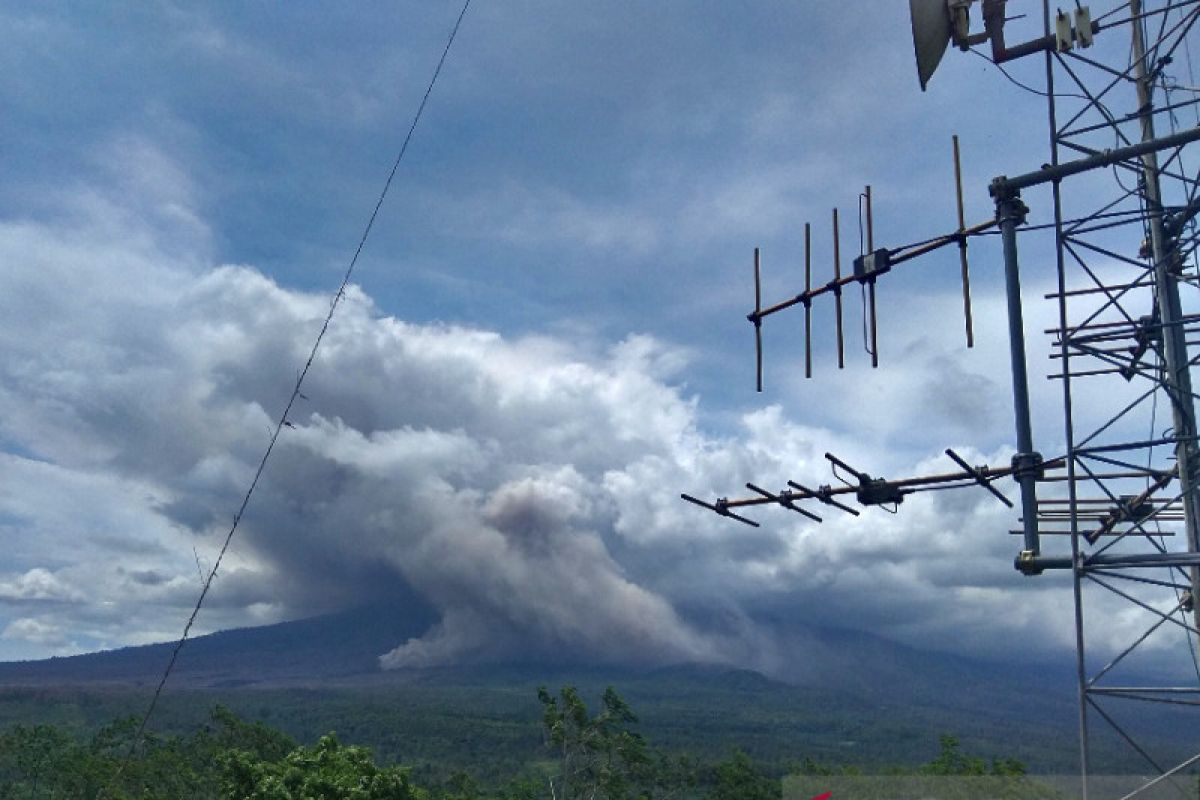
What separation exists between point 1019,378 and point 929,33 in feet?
15.7

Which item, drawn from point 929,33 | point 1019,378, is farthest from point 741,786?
point 929,33

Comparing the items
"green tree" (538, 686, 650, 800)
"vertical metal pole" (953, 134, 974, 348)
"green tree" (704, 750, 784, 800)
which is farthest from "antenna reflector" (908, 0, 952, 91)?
"green tree" (704, 750, 784, 800)

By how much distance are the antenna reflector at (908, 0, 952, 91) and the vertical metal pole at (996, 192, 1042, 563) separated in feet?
6.62

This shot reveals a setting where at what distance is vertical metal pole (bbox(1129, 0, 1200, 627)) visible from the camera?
12.0 metres

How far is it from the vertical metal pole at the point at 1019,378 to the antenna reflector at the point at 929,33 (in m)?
2.02

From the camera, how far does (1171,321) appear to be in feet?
40.7

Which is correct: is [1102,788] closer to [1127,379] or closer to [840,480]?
[840,480]

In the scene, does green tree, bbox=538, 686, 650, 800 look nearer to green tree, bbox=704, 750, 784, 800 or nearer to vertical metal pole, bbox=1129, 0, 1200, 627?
green tree, bbox=704, 750, 784, 800

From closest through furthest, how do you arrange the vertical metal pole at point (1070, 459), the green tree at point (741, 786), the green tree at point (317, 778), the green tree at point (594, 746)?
1. the vertical metal pole at point (1070, 459)
2. the green tree at point (317, 778)
3. the green tree at point (594, 746)
4. the green tree at point (741, 786)

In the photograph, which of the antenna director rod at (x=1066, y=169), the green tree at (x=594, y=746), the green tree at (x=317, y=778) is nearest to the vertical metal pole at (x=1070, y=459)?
the antenna director rod at (x=1066, y=169)

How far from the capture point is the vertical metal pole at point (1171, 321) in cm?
1202

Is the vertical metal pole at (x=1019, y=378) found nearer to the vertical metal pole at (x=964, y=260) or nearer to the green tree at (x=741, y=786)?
the vertical metal pole at (x=964, y=260)

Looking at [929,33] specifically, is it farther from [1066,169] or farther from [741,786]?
[741,786]

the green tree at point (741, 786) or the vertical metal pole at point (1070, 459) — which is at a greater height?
the vertical metal pole at point (1070, 459)
